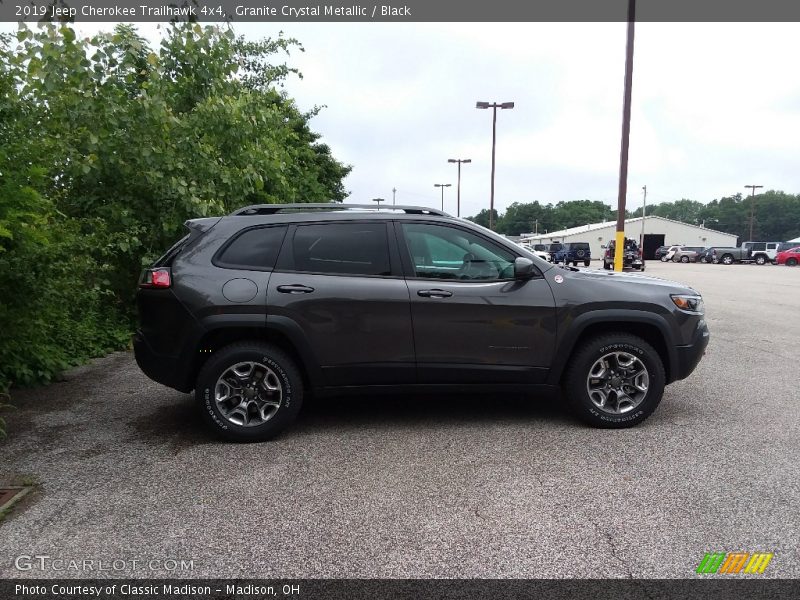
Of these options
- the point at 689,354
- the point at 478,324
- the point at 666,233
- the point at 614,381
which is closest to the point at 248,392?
the point at 478,324

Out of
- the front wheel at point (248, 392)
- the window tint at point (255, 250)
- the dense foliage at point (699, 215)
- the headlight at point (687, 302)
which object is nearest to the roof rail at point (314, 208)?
the window tint at point (255, 250)

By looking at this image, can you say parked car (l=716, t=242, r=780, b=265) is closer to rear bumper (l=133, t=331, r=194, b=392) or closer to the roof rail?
the roof rail

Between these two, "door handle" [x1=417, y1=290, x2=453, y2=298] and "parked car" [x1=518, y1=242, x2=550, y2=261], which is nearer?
"door handle" [x1=417, y1=290, x2=453, y2=298]

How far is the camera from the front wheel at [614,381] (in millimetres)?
4867

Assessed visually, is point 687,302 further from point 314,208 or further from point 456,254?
point 314,208

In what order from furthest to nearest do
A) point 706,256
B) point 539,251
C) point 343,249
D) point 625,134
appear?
point 706,256, point 539,251, point 625,134, point 343,249

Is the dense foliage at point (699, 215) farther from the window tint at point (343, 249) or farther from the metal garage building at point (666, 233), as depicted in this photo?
the window tint at point (343, 249)

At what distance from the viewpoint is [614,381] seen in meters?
4.92

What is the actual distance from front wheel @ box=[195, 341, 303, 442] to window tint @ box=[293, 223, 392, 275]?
764mm

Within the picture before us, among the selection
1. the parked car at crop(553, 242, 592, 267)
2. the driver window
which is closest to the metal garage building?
the parked car at crop(553, 242, 592, 267)

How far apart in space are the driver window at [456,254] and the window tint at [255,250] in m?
1.04

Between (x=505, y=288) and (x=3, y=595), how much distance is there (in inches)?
142

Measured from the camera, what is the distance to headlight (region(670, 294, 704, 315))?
197 inches

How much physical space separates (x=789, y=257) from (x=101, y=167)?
48376 mm
